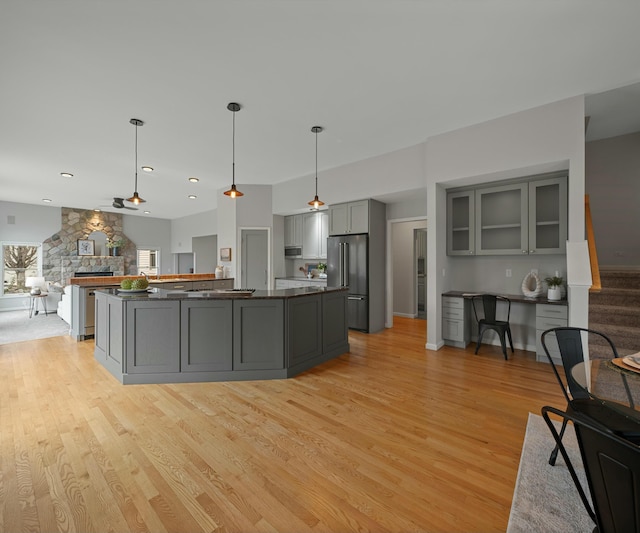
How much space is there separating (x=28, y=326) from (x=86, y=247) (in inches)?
→ 158

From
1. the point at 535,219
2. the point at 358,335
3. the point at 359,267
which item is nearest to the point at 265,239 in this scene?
the point at 359,267

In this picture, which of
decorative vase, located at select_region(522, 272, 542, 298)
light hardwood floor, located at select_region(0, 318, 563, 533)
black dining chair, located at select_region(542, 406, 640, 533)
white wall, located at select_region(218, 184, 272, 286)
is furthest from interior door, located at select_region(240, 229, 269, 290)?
black dining chair, located at select_region(542, 406, 640, 533)

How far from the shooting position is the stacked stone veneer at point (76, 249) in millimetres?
9062

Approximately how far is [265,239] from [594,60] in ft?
19.5

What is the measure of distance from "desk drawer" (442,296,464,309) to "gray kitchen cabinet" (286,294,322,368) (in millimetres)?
2052

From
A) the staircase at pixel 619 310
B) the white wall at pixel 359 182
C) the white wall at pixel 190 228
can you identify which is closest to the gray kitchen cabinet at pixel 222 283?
the white wall at pixel 359 182

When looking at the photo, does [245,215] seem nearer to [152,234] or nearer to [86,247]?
[152,234]

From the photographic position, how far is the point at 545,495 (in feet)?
5.62

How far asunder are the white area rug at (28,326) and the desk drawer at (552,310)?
7869 millimetres

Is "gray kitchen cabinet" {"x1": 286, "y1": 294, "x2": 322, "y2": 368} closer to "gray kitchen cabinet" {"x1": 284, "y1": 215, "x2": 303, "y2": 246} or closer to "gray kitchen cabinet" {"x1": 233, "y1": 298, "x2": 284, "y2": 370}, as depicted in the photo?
"gray kitchen cabinet" {"x1": 233, "y1": 298, "x2": 284, "y2": 370}

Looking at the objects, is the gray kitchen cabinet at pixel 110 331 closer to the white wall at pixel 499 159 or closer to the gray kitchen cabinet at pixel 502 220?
the white wall at pixel 499 159

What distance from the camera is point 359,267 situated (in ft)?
18.3

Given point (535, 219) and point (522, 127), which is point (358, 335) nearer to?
point (535, 219)

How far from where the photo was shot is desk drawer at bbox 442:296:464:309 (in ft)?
14.9
